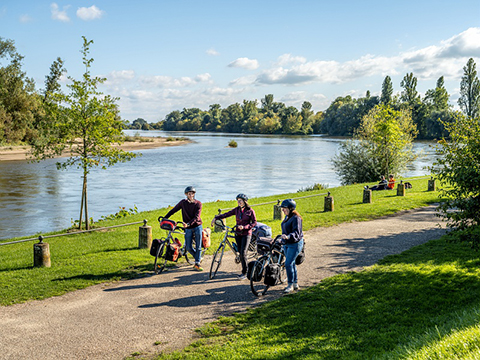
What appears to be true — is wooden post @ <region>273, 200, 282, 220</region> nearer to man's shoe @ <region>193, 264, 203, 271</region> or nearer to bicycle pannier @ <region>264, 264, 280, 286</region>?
man's shoe @ <region>193, 264, 203, 271</region>

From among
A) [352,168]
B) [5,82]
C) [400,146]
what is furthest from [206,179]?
[5,82]

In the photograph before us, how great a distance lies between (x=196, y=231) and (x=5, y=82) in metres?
67.9

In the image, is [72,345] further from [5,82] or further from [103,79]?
[5,82]

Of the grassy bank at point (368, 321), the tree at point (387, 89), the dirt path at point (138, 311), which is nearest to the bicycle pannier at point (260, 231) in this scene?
the dirt path at point (138, 311)

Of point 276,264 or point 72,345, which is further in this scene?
point 276,264

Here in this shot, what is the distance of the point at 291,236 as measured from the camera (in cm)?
824

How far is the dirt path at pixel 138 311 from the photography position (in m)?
6.54

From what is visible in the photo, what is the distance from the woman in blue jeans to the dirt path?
542mm

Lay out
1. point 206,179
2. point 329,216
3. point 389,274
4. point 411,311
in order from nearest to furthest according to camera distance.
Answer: point 411,311, point 389,274, point 329,216, point 206,179

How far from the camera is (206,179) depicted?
133 ft

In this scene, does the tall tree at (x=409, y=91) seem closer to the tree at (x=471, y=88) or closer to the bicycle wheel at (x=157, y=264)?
the tree at (x=471, y=88)

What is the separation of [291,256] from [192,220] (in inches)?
107

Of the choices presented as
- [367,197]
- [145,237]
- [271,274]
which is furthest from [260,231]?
[367,197]

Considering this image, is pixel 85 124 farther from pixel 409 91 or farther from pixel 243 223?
pixel 409 91
